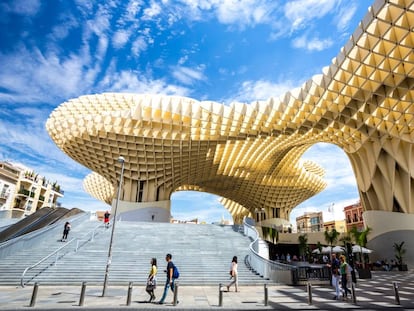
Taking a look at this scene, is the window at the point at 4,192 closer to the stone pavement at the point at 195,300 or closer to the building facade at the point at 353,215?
the stone pavement at the point at 195,300

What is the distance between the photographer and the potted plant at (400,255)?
25.6 metres

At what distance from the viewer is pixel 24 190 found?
5200cm

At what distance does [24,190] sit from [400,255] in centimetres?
6043

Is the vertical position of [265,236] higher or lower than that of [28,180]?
lower

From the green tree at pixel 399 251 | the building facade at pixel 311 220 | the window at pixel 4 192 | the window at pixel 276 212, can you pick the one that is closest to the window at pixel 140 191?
the window at pixel 4 192

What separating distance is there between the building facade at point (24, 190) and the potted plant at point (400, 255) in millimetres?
49069

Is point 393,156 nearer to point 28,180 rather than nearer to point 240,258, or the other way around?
point 240,258

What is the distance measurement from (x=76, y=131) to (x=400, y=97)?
116 ft

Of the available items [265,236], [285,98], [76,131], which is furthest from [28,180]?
[285,98]

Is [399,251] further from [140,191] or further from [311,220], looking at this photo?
[311,220]

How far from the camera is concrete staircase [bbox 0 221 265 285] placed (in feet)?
42.9

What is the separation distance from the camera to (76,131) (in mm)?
34312

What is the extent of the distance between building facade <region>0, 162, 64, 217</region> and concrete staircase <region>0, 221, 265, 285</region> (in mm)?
30656

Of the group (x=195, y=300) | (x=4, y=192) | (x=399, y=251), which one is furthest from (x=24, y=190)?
(x=399, y=251)
